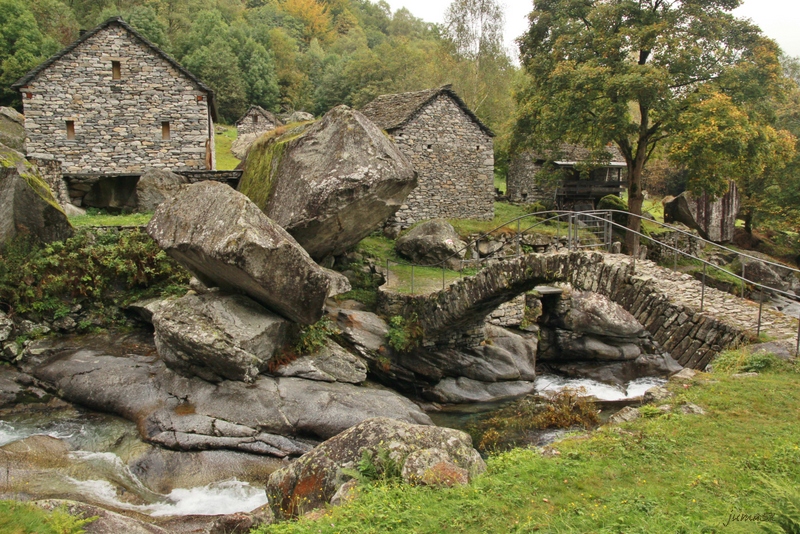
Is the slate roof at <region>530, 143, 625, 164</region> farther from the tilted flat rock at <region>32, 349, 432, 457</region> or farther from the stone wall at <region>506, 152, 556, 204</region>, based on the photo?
the tilted flat rock at <region>32, 349, 432, 457</region>

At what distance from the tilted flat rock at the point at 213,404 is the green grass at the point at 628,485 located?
6.10m

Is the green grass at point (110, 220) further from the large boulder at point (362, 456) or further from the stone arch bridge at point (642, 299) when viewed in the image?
Result: the large boulder at point (362, 456)

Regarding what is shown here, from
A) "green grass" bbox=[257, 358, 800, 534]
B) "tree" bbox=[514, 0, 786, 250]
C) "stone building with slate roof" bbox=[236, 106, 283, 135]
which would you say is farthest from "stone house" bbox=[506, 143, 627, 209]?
"green grass" bbox=[257, 358, 800, 534]

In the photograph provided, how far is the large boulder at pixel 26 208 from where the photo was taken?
588 inches

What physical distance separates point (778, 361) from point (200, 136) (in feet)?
68.1

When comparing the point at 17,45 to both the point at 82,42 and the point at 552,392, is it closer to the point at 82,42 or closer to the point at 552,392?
the point at 82,42

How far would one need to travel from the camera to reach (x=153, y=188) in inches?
805

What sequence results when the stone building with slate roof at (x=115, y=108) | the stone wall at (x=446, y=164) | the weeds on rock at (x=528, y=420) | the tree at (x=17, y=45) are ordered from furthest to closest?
the tree at (x=17, y=45), the stone wall at (x=446, y=164), the stone building with slate roof at (x=115, y=108), the weeds on rock at (x=528, y=420)

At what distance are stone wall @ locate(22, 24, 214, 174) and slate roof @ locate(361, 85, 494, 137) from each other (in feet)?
24.1

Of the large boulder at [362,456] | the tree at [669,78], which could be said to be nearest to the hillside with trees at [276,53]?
the tree at [669,78]

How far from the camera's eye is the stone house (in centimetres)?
3127

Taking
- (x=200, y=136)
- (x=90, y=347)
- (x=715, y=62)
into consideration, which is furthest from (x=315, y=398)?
(x=715, y=62)

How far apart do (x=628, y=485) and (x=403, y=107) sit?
847 inches

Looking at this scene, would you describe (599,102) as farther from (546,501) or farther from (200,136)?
(546,501)
